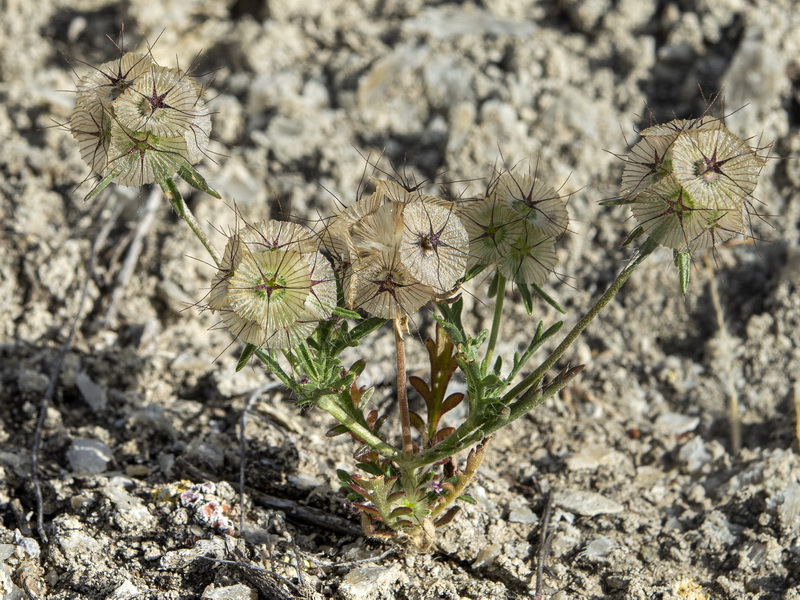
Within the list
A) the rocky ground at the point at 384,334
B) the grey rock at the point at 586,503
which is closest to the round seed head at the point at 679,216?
the rocky ground at the point at 384,334

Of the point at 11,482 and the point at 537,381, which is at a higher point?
the point at 537,381

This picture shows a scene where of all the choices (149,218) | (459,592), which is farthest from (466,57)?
(459,592)

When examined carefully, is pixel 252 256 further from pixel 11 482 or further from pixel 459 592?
pixel 11 482

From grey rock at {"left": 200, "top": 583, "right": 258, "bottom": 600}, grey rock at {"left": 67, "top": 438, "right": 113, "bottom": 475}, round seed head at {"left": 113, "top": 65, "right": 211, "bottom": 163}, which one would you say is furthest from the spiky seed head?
grey rock at {"left": 67, "top": 438, "right": 113, "bottom": 475}

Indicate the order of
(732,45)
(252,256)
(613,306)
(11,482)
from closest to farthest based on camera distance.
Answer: (252,256), (11,482), (613,306), (732,45)

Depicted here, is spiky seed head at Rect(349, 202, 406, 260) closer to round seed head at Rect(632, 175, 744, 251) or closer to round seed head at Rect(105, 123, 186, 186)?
round seed head at Rect(105, 123, 186, 186)

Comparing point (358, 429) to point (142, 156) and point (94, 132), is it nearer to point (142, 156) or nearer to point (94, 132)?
point (142, 156)

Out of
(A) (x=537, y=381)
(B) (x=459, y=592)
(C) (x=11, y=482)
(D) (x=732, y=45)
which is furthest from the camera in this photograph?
(D) (x=732, y=45)

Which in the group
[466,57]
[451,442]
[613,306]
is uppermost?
[466,57]
